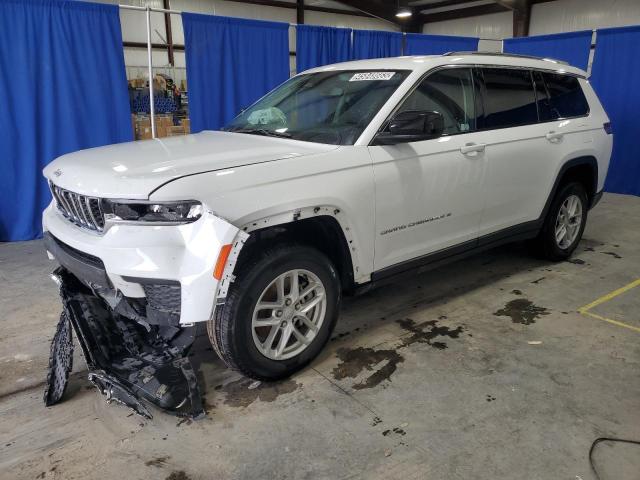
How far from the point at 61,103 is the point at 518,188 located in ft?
16.9

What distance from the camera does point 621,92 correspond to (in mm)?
8102

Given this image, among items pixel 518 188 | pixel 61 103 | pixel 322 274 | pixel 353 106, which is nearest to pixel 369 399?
pixel 322 274

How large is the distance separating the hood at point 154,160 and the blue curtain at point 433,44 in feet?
21.6

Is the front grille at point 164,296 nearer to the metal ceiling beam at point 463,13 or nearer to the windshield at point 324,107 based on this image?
the windshield at point 324,107

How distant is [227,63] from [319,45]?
5.93 ft

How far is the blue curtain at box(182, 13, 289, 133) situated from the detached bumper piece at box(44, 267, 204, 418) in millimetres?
4239

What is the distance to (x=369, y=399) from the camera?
8.86 feet

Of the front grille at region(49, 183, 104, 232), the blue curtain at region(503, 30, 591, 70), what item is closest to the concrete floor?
the front grille at region(49, 183, 104, 232)

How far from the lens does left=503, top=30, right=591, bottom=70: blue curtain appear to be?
8.27 m

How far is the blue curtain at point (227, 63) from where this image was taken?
6.38m

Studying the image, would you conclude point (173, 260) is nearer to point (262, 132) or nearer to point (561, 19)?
point (262, 132)

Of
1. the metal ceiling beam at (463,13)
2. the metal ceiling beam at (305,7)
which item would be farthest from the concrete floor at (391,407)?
the metal ceiling beam at (463,13)

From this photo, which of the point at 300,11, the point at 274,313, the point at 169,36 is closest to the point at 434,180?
the point at 274,313

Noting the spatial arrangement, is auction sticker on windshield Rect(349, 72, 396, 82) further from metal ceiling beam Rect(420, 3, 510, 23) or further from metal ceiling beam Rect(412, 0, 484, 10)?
metal ceiling beam Rect(412, 0, 484, 10)
